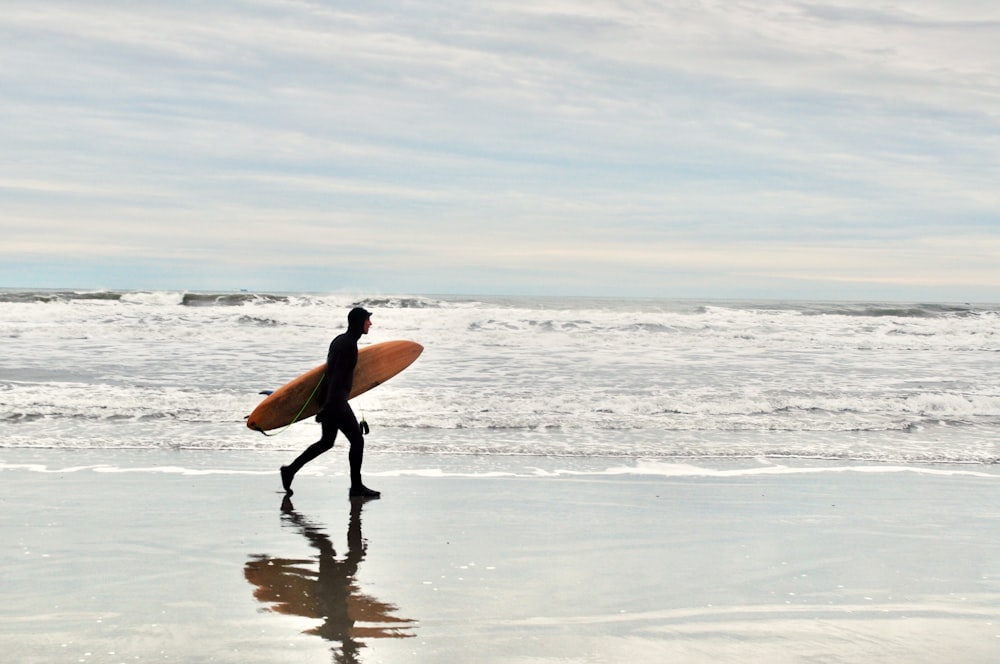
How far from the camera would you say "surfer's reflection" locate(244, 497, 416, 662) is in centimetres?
450

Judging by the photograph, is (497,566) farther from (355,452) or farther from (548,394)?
(548,394)

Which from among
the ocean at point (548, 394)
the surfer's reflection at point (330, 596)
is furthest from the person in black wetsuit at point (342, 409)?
the ocean at point (548, 394)

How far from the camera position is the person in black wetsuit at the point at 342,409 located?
804cm

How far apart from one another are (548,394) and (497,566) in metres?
9.45

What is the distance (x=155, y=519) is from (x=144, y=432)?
4.84 m

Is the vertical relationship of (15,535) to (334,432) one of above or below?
below

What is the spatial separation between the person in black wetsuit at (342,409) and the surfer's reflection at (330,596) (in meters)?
1.48

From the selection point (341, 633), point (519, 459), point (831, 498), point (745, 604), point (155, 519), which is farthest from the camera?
point (519, 459)

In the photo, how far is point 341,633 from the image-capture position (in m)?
4.49

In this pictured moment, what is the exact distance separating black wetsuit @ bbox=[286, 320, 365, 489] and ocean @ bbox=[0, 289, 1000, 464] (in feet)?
8.05

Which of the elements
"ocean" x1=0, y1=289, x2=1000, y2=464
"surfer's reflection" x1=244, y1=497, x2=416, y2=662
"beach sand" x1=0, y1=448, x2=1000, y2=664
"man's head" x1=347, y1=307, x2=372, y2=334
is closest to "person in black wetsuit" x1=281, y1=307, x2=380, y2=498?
"man's head" x1=347, y1=307, x2=372, y2=334

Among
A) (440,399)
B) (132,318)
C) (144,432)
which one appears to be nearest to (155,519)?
(144,432)

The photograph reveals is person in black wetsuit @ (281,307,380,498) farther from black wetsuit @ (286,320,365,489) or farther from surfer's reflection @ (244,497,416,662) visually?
surfer's reflection @ (244,497,416,662)

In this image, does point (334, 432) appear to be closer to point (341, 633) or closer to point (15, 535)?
point (15, 535)
